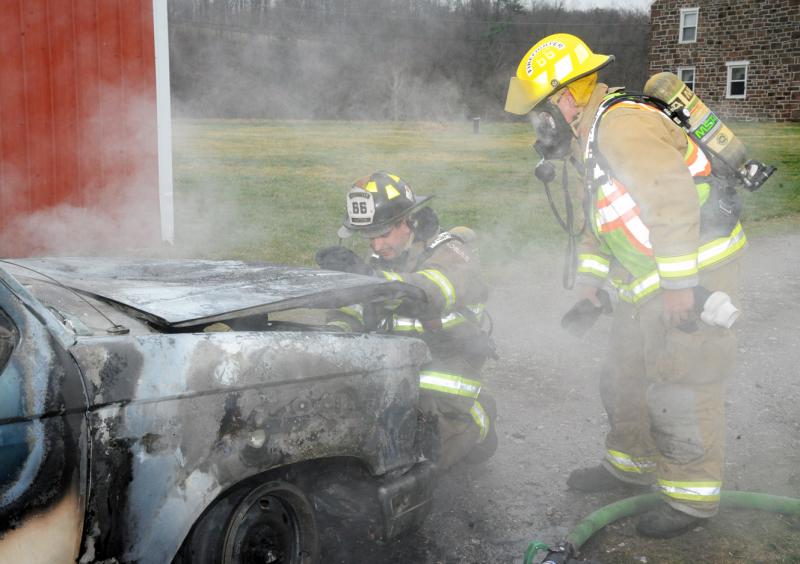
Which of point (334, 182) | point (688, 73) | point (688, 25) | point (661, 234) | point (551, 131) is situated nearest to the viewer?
point (661, 234)

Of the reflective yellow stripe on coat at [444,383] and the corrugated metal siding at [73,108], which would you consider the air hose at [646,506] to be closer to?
the reflective yellow stripe on coat at [444,383]

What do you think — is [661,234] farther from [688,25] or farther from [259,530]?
[688,25]

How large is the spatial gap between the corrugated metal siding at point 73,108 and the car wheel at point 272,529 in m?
5.72

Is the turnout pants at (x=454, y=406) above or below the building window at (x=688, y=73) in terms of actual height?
below

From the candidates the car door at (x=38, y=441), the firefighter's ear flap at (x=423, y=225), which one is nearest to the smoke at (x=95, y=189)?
the firefighter's ear flap at (x=423, y=225)

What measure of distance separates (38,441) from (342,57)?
23.3 ft

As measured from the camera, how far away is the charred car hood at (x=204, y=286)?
2.44 m

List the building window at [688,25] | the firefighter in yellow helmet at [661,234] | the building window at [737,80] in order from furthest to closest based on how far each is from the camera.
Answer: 1. the building window at [688,25]
2. the building window at [737,80]
3. the firefighter in yellow helmet at [661,234]

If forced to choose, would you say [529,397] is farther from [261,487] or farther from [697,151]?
A: [261,487]

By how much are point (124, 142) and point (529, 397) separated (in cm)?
492

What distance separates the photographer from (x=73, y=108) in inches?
292

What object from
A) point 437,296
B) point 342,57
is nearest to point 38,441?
point 437,296

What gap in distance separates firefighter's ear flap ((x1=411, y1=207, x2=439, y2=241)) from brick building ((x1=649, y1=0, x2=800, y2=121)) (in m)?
29.6

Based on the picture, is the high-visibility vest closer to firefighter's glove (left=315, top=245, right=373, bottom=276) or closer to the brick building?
firefighter's glove (left=315, top=245, right=373, bottom=276)
